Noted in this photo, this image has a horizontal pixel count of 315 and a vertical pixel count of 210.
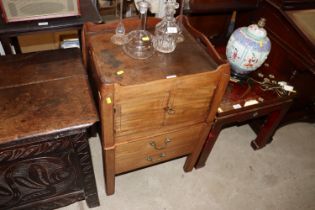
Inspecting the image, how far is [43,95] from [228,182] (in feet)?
3.95

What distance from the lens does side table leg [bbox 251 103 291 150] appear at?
5.30 ft

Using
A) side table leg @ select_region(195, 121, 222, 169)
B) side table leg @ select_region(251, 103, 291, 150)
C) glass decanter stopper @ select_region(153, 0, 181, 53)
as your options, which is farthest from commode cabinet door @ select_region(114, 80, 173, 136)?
side table leg @ select_region(251, 103, 291, 150)

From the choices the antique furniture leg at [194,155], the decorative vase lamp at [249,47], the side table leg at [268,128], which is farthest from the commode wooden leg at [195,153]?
the side table leg at [268,128]

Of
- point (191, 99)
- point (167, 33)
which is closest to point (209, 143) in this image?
point (191, 99)

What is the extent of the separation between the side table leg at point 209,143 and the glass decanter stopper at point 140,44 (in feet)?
1.71

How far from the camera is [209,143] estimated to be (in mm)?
1504

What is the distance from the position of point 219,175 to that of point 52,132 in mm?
1131

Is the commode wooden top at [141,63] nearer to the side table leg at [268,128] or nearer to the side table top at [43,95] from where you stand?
the side table top at [43,95]

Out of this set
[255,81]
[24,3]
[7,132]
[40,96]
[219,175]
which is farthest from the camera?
[219,175]

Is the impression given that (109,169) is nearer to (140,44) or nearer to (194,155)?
(194,155)

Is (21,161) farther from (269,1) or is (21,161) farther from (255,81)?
(269,1)

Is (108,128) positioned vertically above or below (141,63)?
below

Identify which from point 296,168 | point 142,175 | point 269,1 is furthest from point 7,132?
point 296,168

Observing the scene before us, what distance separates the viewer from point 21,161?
1000mm
